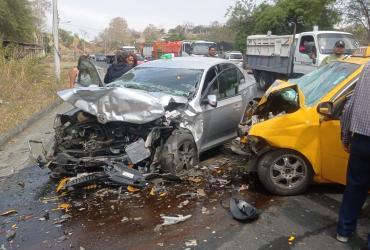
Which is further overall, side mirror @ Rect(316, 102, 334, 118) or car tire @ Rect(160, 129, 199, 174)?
car tire @ Rect(160, 129, 199, 174)

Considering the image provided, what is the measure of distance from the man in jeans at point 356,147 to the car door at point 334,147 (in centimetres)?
88

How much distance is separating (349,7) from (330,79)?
26.7 metres

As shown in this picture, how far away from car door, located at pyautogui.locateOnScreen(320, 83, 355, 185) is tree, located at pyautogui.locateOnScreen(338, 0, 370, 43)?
26.2 meters

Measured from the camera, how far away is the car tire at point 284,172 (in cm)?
530

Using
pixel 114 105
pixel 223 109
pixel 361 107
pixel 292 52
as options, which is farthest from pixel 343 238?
pixel 292 52

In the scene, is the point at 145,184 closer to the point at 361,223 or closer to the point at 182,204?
the point at 182,204

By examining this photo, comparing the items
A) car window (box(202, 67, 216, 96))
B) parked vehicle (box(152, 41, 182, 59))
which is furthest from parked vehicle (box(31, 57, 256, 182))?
parked vehicle (box(152, 41, 182, 59))

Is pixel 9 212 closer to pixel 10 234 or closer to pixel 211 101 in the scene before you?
pixel 10 234

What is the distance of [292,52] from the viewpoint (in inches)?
597

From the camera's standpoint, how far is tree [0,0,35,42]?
35.8m

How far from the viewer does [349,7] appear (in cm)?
2972

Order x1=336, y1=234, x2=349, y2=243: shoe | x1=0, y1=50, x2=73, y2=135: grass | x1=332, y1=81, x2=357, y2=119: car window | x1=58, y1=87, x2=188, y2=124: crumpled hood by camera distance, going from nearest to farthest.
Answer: x1=336, y1=234, x2=349, y2=243: shoe → x1=332, y1=81, x2=357, y2=119: car window → x1=58, y1=87, x2=188, y2=124: crumpled hood → x1=0, y1=50, x2=73, y2=135: grass

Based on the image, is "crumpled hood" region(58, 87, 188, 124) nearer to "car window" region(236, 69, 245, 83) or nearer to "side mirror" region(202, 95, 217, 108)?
"side mirror" region(202, 95, 217, 108)

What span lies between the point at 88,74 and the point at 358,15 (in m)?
25.5
